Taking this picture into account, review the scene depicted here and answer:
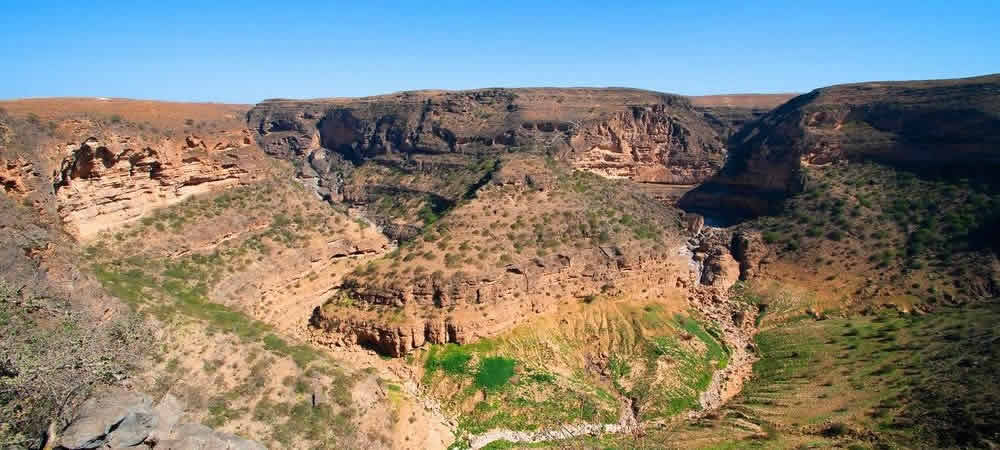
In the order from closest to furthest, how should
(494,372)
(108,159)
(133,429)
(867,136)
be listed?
(133,429) → (494,372) → (108,159) → (867,136)

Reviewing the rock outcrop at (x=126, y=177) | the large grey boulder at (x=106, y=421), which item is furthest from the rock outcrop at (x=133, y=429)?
the rock outcrop at (x=126, y=177)

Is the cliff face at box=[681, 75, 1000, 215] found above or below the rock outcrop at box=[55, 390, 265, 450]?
above

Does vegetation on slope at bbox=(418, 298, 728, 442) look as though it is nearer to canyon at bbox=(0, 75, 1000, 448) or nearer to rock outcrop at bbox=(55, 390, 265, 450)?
canyon at bbox=(0, 75, 1000, 448)

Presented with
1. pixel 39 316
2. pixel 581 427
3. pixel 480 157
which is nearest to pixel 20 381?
pixel 39 316

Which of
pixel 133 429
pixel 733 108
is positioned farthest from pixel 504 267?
pixel 733 108

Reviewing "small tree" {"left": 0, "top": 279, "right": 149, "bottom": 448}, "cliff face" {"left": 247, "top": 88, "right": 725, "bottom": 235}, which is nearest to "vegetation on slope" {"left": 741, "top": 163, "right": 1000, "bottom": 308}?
"cliff face" {"left": 247, "top": 88, "right": 725, "bottom": 235}

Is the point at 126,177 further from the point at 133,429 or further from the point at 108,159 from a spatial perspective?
the point at 133,429

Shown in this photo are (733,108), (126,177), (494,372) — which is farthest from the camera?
(733,108)
